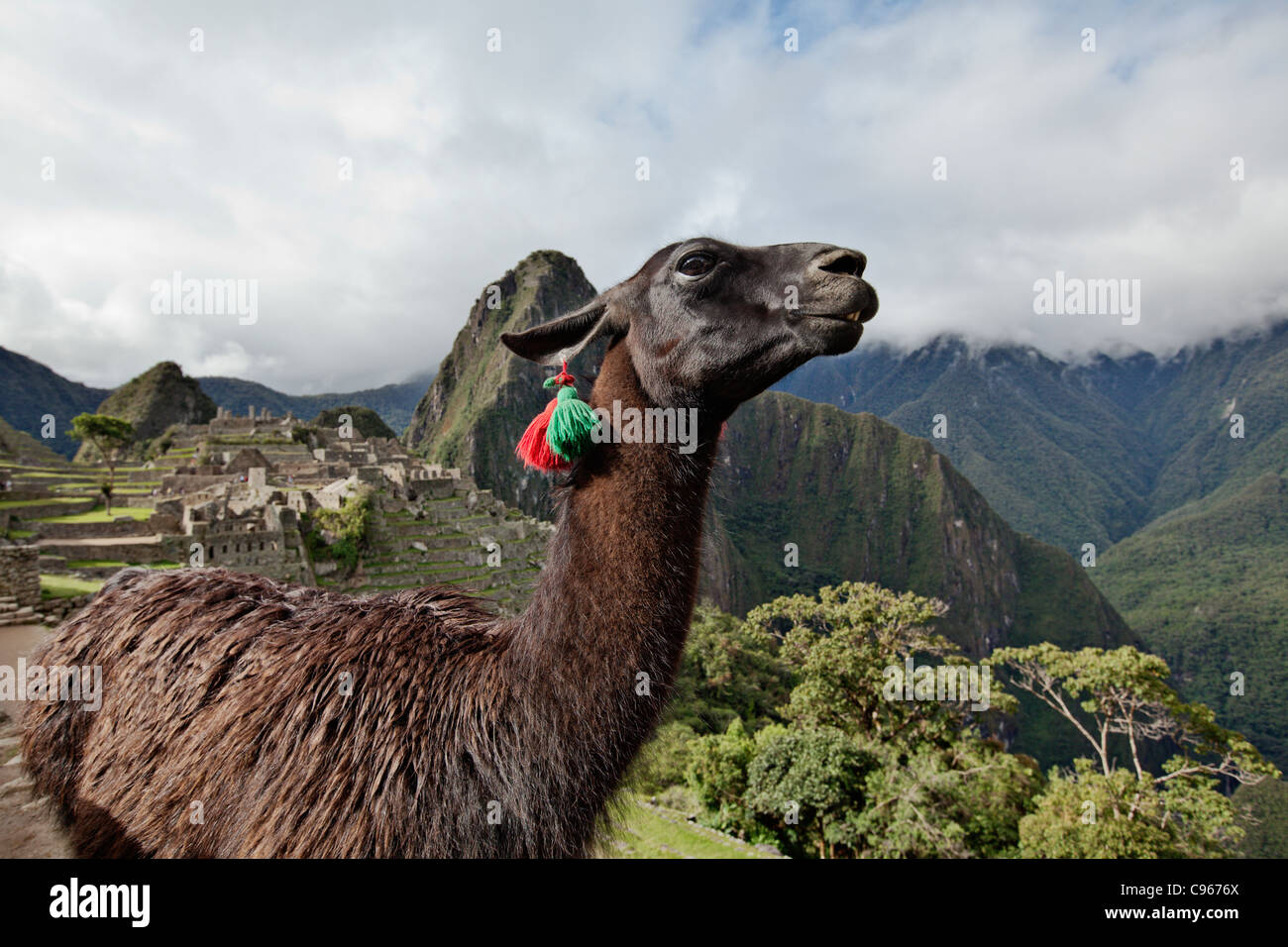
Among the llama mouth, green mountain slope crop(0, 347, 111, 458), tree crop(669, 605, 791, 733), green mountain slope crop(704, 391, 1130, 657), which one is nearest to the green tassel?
the llama mouth

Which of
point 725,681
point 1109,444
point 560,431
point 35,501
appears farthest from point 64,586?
point 1109,444

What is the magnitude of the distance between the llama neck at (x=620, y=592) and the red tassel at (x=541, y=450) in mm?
98

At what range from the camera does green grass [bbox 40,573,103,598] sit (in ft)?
34.0

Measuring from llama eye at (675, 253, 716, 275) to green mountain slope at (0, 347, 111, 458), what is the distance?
12777 cm

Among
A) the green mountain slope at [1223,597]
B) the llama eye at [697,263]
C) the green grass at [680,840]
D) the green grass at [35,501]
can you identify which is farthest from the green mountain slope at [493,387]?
the green mountain slope at [1223,597]

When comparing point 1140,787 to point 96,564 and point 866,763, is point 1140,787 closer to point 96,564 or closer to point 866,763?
point 866,763

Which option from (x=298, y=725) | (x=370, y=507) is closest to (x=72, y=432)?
(x=370, y=507)

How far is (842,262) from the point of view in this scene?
169cm

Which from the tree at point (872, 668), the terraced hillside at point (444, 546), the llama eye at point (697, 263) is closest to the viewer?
the llama eye at point (697, 263)

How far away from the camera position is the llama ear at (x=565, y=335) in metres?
1.88

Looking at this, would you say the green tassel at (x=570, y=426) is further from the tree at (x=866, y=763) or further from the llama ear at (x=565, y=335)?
the tree at (x=866, y=763)

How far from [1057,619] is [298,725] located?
13922 centimetres

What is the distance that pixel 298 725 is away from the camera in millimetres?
1713
